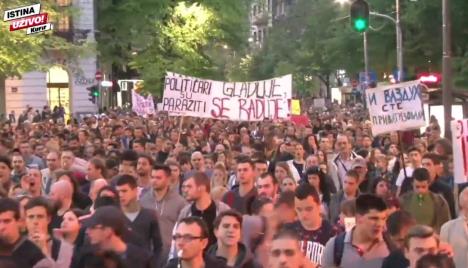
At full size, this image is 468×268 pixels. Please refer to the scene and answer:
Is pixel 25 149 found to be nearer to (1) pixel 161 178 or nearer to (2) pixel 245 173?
(2) pixel 245 173

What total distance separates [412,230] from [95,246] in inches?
76.8

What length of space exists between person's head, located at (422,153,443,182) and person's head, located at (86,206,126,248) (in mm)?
5624

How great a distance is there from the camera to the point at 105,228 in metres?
7.65

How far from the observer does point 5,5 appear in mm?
31000

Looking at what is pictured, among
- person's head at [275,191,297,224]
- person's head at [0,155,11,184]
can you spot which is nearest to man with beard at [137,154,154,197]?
person's head at [0,155,11,184]

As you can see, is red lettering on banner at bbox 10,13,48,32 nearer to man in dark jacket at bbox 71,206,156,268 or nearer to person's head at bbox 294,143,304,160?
person's head at bbox 294,143,304,160

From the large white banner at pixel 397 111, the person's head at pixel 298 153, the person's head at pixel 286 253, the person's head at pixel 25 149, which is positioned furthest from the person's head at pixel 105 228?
the person's head at pixel 25 149

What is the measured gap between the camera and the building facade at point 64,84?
176 ft

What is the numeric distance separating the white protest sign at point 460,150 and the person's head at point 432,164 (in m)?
1.52

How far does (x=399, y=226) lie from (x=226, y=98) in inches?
612

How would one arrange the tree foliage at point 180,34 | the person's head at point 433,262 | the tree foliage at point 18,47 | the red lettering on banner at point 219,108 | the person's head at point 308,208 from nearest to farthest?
the person's head at point 433,262 → the person's head at point 308,208 → the red lettering on banner at point 219,108 → the tree foliage at point 18,47 → the tree foliage at point 180,34

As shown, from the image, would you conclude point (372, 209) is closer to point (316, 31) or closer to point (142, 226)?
point (142, 226)

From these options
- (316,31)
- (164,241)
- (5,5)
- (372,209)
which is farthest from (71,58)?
(316,31)

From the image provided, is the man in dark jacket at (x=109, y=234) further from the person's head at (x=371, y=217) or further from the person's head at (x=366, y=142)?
the person's head at (x=366, y=142)
